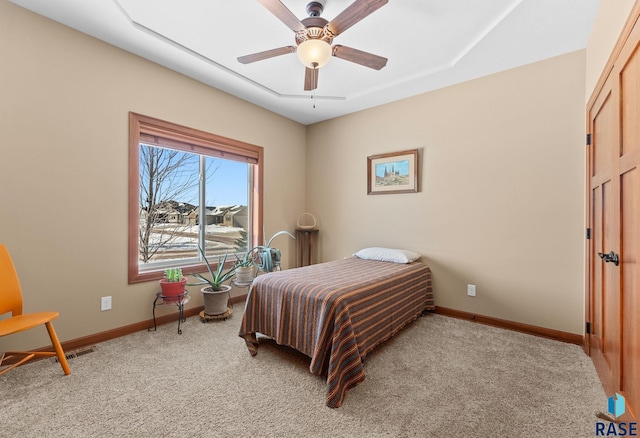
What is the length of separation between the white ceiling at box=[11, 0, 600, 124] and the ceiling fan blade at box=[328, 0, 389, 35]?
266 millimetres

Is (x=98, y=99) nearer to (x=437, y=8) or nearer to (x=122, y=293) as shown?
(x=122, y=293)

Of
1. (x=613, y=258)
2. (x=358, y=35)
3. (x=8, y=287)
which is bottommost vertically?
(x=8, y=287)

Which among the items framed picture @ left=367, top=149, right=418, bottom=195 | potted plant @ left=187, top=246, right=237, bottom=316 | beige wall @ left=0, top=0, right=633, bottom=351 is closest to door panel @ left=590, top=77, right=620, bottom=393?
beige wall @ left=0, top=0, right=633, bottom=351

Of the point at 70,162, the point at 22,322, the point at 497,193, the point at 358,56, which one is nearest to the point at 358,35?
the point at 358,56

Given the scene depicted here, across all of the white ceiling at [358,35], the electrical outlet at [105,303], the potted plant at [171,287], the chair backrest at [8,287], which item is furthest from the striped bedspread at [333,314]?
the white ceiling at [358,35]

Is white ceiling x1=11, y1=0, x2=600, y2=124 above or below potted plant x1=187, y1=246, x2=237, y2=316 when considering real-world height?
above

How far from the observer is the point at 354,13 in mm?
1774

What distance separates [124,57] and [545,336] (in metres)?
4.80

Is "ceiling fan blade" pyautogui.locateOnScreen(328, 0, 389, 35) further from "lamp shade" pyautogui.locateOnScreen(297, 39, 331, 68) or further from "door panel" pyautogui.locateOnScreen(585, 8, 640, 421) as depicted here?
"door panel" pyautogui.locateOnScreen(585, 8, 640, 421)

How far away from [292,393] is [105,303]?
196 cm

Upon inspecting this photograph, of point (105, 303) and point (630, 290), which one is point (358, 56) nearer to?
point (630, 290)

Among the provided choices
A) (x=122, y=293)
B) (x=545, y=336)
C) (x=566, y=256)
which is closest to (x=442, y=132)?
(x=566, y=256)

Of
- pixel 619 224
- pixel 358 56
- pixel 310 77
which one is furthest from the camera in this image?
pixel 310 77

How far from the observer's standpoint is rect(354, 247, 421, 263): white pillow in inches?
128
